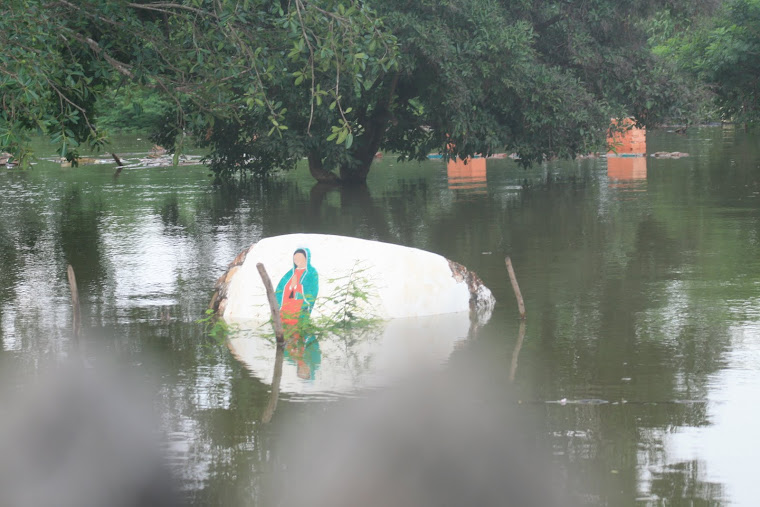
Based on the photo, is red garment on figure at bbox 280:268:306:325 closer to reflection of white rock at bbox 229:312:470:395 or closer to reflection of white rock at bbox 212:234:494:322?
reflection of white rock at bbox 212:234:494:322

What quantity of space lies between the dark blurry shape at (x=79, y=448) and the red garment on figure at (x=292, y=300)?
99.5 inches

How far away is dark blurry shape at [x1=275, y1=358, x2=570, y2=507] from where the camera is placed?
7875 millimetres

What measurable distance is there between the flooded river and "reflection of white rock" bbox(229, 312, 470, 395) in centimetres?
26

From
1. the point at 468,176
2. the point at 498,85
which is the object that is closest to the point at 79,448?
the point at 498,85

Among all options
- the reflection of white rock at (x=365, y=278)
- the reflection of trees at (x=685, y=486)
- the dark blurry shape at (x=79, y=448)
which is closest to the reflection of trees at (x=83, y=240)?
the reflection of white rock at (x=365, y=278)

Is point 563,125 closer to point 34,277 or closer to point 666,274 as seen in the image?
point 666,274

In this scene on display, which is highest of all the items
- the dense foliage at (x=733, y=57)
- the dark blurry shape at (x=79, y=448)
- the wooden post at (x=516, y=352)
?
the dense foliage at (x=733, y=57)

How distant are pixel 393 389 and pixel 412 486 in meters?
2.56

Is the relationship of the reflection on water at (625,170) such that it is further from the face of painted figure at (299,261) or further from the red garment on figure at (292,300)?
the red garment on figure at (292,300)

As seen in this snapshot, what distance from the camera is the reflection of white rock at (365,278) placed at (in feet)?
43.8

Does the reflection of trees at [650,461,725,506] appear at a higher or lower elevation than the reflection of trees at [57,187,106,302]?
lower

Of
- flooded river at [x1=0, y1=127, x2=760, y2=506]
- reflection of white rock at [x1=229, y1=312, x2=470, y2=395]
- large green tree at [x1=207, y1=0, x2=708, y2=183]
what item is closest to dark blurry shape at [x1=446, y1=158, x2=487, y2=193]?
flooded river at [x1=0, y1=127, x2=760, y2=506]

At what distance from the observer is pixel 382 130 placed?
3009cm

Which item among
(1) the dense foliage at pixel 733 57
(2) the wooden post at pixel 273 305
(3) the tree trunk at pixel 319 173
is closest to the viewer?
(2) the wooden post at pixel 273 305
